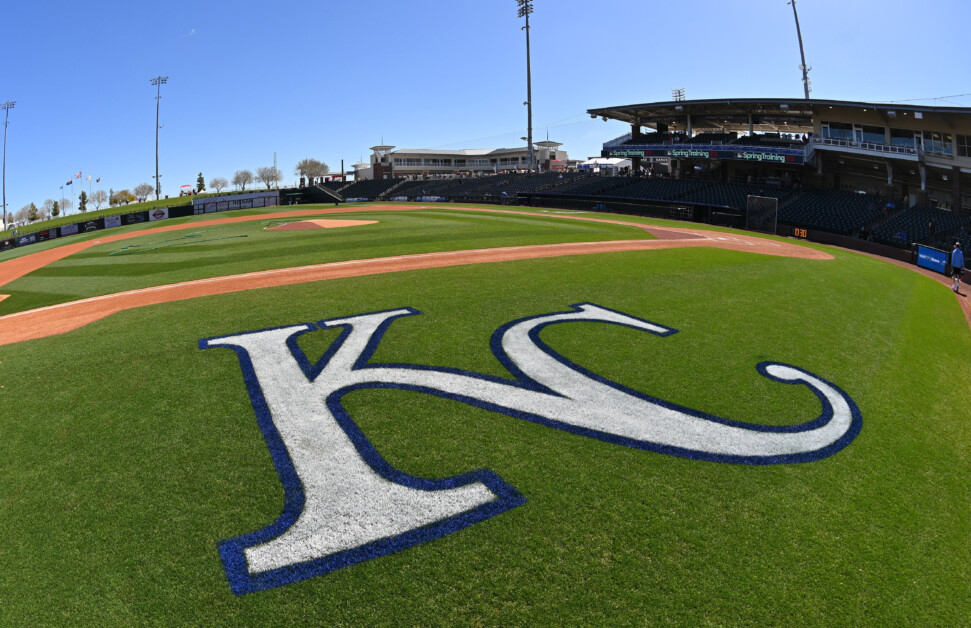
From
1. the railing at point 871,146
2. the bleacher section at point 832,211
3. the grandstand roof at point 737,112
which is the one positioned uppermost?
the grandstand roof at point 737,112

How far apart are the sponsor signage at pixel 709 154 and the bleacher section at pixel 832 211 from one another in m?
4.12

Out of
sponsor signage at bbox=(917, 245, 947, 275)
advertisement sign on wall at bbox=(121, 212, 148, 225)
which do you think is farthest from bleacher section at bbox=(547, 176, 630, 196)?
advertisement sign on wall at bbox=(121, 212, 148, 225)

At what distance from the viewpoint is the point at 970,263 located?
25312mm

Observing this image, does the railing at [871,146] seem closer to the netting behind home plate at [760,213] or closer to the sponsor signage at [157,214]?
the netting behind home plate at [760,213]

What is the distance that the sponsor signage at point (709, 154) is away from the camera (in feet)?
151

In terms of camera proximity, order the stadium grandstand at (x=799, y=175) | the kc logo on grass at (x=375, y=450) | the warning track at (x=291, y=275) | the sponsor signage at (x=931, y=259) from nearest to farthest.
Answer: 1. the kc logo on grass at (x=375, y=450)
2. the warning track at (x=291, y=275)
3. the sponsor signage at (x=931, y=259)
4. the stadium grandstand at (x=799, y=175)

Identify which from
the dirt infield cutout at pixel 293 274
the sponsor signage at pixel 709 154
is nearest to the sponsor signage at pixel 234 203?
the dirt infield cutout at pixel 293 274

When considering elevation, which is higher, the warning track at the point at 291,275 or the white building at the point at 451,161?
the white building at the point at 451,161

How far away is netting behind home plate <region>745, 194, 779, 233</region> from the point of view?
39169 millimetres

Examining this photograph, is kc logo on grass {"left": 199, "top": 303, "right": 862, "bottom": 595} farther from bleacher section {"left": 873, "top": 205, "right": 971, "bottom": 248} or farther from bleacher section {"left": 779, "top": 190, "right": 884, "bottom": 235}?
bleacher section {"left": 779, "top": 190, "right": 884, "bottom": 235}

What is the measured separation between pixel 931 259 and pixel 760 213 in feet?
49.4

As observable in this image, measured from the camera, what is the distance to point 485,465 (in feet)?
20.4

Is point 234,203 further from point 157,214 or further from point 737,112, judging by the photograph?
point 737,112

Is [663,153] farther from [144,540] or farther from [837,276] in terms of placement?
[144,540]
